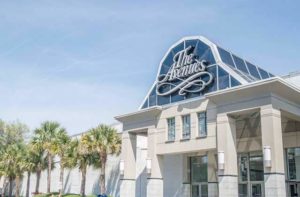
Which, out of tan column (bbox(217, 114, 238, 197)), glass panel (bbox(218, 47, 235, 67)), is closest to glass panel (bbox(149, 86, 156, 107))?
glass panel (bbox(218, 47, 235, 67))

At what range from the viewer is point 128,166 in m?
35.3

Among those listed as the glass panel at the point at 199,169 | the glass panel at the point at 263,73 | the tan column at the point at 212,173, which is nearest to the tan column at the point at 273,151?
the tan column at the point at 212,173

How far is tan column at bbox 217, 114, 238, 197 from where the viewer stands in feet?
87.3

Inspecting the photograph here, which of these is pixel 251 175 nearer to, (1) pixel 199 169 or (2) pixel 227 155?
(1) pixel 199 169

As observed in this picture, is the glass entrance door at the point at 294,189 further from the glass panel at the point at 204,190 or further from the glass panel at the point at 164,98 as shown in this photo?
the glass panel at the point at 164,98

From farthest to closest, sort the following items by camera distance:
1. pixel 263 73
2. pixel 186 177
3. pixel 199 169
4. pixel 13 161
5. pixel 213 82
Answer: pixel 13 161 → pixel 186 177 → pixel 199 169 → pixel 263 73 → pixel 213 82

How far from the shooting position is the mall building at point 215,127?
25531 mm

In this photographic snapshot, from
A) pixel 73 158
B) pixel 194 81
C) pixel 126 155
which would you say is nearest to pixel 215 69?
pixel 194 81

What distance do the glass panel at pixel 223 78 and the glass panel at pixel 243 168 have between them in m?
7.00

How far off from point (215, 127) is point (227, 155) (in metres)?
2.46

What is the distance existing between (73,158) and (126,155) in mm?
10999

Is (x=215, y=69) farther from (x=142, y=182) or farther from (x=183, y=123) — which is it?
(x=142, y=182)

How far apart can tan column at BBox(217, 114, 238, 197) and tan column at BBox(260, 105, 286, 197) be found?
109 inches

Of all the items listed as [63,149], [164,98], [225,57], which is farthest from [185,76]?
[63,149]
